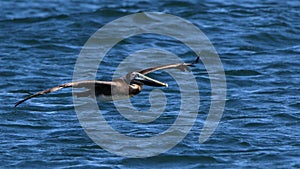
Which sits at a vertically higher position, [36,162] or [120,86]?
[120,86]

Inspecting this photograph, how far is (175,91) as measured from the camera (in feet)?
58.9

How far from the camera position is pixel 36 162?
1380 centimetres

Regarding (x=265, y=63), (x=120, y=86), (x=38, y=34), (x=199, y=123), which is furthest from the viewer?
(x=38, y=34)

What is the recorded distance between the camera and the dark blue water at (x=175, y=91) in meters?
14.1

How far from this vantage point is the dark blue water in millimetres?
14078

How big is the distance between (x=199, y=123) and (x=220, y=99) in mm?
1578

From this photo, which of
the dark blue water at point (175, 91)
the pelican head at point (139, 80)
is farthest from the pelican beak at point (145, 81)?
the dark blue water at point (175, 91)

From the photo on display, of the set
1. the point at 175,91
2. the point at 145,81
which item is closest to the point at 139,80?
the point at 145,81

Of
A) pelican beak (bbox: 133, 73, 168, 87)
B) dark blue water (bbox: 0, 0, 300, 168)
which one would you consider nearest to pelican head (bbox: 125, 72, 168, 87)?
pelican beak (bbox: 133, 73, 168, 87)

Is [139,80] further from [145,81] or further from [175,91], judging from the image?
[175,91]

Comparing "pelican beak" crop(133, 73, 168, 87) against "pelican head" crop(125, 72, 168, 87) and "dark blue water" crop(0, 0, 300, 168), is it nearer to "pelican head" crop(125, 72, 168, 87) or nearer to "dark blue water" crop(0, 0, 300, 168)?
"pelican head" crop(125, 72, 168, 87)

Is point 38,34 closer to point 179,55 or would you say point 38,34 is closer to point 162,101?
point 179,55

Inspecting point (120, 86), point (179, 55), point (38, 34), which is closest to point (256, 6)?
point (179, 55)

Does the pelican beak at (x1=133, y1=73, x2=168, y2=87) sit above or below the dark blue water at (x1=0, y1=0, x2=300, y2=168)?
above
